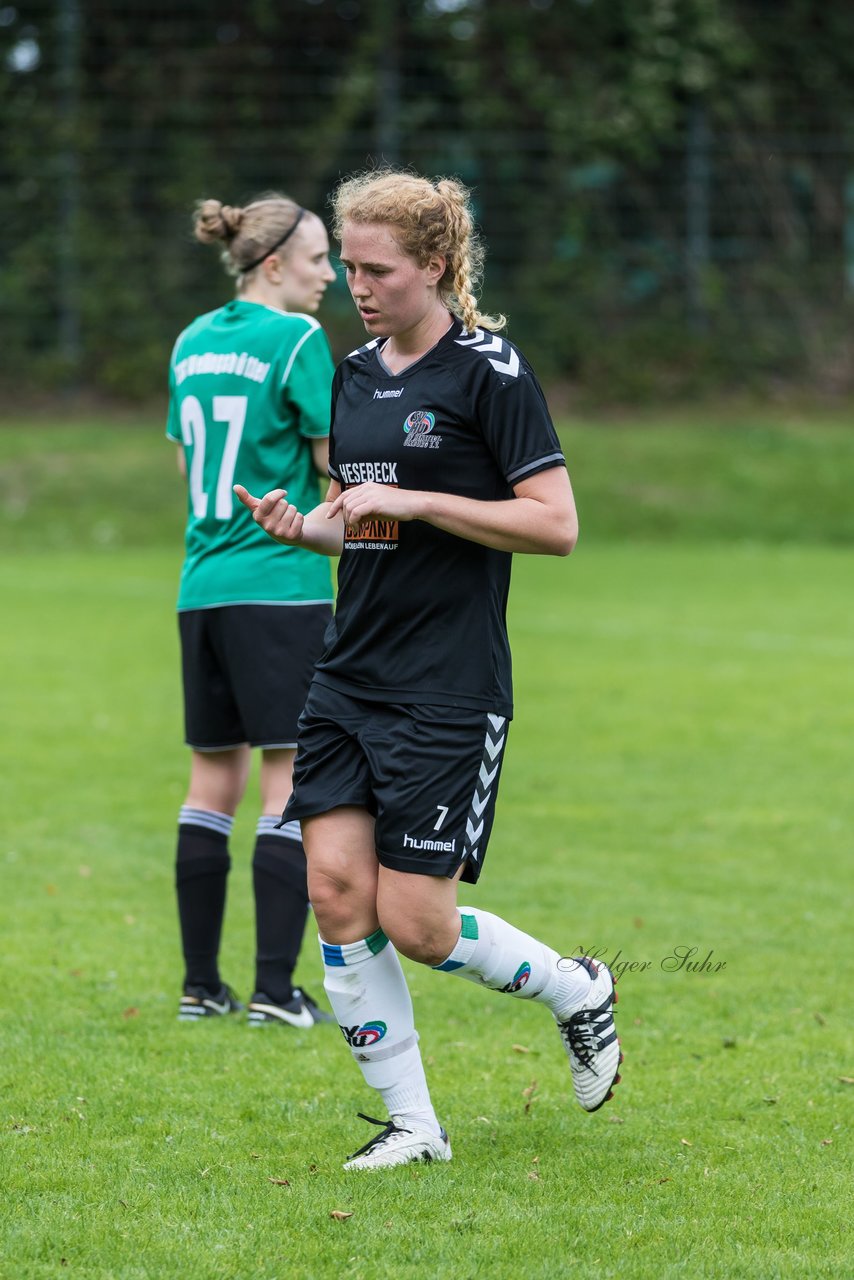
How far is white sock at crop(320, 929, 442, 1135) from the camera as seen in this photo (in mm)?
3906

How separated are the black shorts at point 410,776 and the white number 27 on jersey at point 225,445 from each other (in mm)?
1444

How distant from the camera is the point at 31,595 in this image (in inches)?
644

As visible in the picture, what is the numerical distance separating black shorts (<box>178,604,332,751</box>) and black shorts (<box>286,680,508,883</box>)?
122cm

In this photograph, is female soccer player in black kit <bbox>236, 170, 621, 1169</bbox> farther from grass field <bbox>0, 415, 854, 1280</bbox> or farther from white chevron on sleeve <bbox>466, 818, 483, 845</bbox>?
grass field <bbox>0, 415, 854, 1280</bbox>

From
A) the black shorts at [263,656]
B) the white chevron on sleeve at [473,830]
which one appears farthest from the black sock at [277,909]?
the white chevron on sleeve at [473,830]

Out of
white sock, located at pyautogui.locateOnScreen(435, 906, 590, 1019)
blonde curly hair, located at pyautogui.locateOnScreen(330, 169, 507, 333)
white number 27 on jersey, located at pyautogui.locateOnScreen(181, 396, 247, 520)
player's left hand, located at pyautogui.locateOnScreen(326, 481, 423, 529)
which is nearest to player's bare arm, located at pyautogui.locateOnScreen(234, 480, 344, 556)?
player's left hand, located at pyautogui.locateOnScreen(326, 481, 423, 529)

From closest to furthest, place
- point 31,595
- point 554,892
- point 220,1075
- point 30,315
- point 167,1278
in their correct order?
point 167,1278, point 220,1075, point 554,892, point 31,595, point 30,315

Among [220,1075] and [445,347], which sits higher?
[445,347]

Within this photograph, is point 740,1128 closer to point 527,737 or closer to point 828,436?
point 527,737

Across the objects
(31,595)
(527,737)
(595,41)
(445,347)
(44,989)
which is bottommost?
(31,595)

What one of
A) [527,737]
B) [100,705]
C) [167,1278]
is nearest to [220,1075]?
[167,1278]

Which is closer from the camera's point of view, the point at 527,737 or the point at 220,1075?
the point at 220,1075

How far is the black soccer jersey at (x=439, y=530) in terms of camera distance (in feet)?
12.2

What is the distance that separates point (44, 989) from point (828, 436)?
19.7 metres
